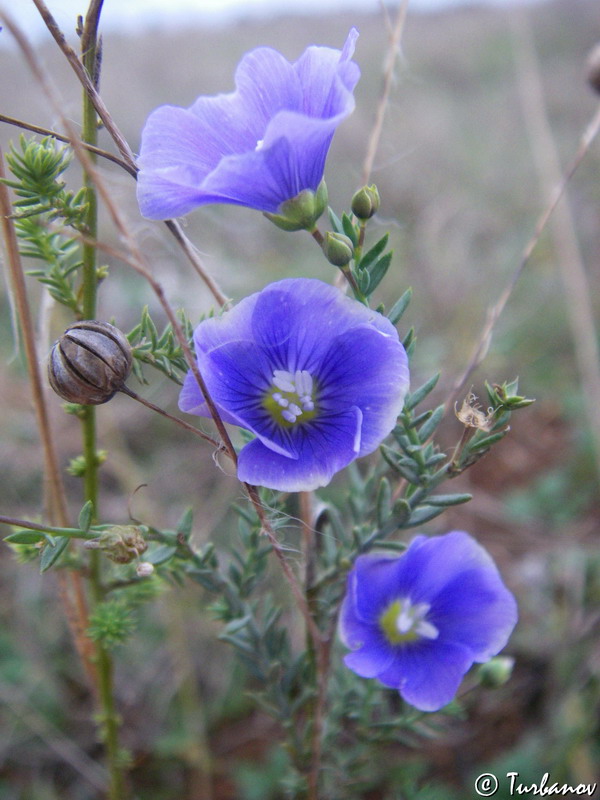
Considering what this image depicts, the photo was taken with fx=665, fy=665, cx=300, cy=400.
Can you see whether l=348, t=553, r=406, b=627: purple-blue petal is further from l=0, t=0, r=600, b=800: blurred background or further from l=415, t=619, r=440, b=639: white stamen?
l=0, t=0, r=600, b=800: blurred background

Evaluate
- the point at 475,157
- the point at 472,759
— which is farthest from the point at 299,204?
the point at 475,157

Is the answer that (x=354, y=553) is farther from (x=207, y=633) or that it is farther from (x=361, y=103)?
(x=361, y=103)

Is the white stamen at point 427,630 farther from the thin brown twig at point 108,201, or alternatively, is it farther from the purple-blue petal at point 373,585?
the thin brown twig at point 108,201

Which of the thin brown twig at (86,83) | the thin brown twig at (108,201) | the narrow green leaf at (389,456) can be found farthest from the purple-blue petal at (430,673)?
the thin brown twig at (86,83)

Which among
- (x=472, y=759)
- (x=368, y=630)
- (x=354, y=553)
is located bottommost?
(x=472, y=759)

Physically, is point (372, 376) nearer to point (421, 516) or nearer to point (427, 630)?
point (421, 516)

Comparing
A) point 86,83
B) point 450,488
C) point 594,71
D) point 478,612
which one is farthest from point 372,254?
point 450,488
